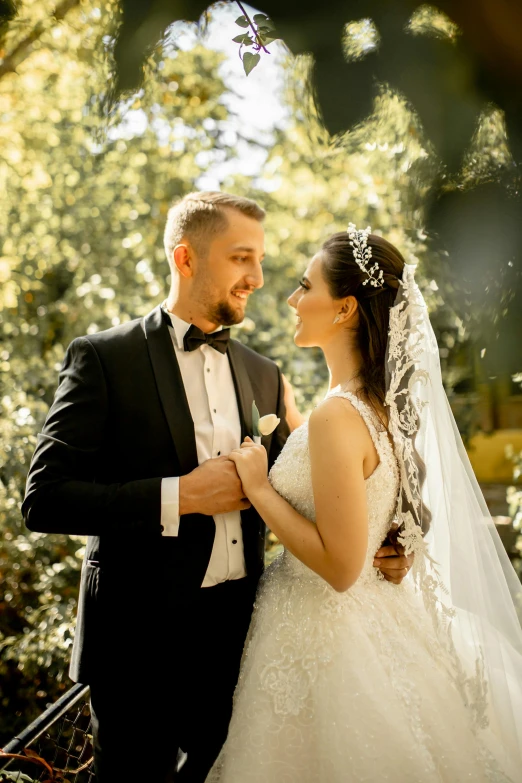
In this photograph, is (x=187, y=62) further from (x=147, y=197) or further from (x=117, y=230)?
(x=117, y=230)

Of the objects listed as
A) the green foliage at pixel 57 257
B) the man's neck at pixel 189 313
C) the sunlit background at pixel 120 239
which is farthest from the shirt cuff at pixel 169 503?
the green foliage at pixel 57 257

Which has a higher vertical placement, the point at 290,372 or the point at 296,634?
the point at 290,372

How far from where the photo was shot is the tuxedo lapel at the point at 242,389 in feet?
7.77

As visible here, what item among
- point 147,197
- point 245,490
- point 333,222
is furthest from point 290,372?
point 245,490

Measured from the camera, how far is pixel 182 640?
2.11 m

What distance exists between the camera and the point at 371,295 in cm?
214

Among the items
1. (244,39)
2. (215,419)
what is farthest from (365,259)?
(244,39)

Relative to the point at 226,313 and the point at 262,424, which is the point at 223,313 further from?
the point at 262,424

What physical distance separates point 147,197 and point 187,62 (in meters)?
1.13

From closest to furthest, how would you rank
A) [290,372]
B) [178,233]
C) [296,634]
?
[296,634], [178,233], [290,372]

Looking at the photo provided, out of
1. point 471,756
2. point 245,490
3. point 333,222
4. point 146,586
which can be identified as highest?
point 333,222

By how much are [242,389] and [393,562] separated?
83cm

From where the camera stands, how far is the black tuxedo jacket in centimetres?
201

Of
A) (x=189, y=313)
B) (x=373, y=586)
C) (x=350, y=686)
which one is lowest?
(x=350, y=686)
